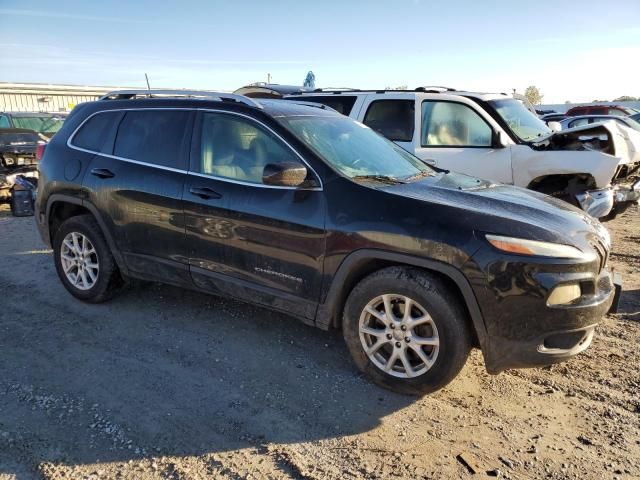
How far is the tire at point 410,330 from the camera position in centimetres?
301

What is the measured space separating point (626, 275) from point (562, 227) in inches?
127

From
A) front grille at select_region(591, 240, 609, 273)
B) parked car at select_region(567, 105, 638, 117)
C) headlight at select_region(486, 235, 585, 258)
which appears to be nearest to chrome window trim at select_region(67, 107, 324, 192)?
headlight at select_region(486, 235, 585, 258)

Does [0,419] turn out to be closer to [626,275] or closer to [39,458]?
[39,458]

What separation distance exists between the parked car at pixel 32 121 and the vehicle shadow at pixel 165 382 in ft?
34.0

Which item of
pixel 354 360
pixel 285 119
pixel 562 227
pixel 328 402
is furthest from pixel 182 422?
pixel 562 227

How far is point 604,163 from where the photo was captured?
5879 mm

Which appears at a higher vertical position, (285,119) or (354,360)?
(285,119)

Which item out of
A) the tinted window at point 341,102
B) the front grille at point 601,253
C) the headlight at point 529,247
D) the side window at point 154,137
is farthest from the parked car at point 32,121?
the front grille at point 601,253

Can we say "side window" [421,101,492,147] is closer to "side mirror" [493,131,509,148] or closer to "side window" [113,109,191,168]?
"side mirror" [493,131,509,148]

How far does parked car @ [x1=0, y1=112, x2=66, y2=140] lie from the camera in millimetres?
13000

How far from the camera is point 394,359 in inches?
127

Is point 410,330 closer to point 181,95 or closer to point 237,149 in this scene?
point 237,149

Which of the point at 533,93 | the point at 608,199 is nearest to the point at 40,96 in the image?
the point at 608,199

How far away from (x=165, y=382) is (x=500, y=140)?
4995mm
